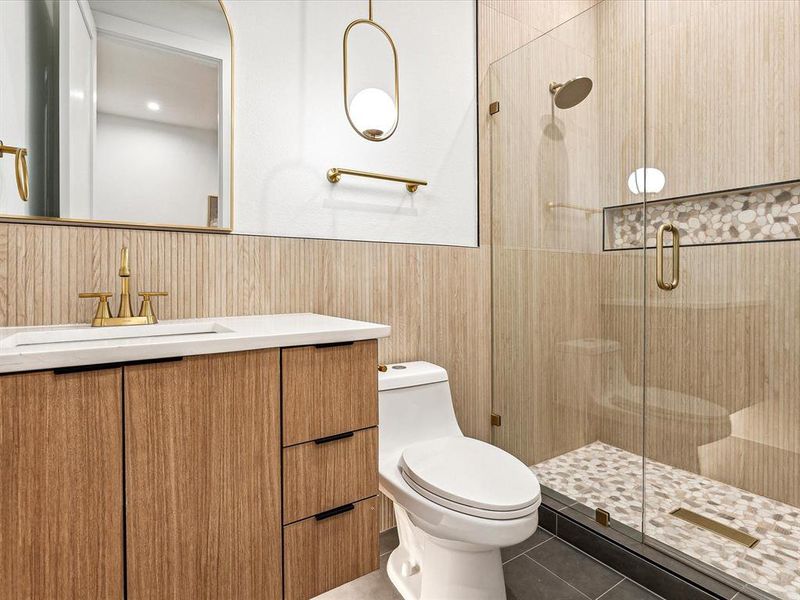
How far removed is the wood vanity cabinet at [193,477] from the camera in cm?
77

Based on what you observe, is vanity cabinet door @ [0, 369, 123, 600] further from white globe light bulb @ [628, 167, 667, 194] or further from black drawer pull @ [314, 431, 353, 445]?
white globe light bulb @ [628, 167, 667, 194]

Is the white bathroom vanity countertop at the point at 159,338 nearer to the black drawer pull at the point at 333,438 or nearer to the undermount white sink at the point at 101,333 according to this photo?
the undermount white sink at the point at 101,333

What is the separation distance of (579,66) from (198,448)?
1.99 meters

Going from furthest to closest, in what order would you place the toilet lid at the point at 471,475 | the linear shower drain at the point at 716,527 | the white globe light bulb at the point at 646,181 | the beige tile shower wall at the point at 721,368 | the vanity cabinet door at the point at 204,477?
the white globe light bulb at the point at 646,181 < the beige tile shower wall at the point at 721,368 < the linear shower drain at the point at 716,527 < the toilet lid at the point at 471,475 < the vanity cabinet door at the point at 204,477

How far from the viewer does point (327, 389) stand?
1.07 meters

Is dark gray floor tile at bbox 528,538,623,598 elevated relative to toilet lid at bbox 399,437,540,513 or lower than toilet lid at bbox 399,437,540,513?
lower

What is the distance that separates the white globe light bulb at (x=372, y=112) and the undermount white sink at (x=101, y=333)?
0.93 metres

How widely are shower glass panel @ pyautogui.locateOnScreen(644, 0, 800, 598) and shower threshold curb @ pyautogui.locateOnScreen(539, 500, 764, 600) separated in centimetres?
12

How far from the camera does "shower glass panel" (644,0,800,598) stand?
1547 millimetres

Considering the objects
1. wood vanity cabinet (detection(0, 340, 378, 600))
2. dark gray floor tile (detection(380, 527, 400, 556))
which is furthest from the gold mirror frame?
dark gray floor tile (detection(380, 527, 400, 556))

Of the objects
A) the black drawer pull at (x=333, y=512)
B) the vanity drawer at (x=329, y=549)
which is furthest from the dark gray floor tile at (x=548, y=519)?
the black drawer pull at (x=333, y=512)

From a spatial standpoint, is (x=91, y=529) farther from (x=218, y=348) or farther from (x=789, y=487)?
(x=789, y=487)

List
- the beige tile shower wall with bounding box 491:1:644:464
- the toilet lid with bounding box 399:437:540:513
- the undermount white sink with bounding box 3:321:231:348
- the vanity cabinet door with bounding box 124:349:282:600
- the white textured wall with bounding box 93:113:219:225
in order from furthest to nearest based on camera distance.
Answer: the beige tile shower wall with bounding box 491:1:644:464, the white textured wall with bounding box 93:113:219:225, the toilet lid with bounding box 399:437:540:513, the undermount white sink with bounding box 3:321:231:348, the vanity cabinet door with bounding box 124:349:282:600

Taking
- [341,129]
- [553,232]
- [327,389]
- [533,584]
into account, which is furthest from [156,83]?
[533,584]
